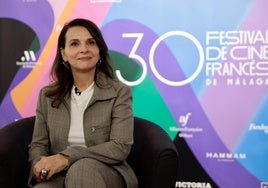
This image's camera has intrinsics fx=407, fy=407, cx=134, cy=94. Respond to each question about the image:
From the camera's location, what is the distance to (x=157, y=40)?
3.10 m

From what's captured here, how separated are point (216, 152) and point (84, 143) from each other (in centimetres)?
123

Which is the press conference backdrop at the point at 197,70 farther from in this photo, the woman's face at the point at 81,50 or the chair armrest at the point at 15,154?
the chair armrest at the point at 15,154

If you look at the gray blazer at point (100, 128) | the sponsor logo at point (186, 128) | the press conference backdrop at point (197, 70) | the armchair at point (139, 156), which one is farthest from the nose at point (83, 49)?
the sponsor logo at point (186, 128)

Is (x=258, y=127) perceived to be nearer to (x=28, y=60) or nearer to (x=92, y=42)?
(x=92, y=42)

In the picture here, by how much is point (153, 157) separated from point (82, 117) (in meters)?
0.44

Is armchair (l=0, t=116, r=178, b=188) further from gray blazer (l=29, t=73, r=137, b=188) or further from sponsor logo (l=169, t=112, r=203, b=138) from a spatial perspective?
sponsor logo (l=169, t=112, r=203, b=138)

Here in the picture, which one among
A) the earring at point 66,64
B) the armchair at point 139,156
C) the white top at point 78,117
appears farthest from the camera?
the earring at point 66,64

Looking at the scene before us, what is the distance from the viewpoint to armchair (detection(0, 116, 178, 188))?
2064 mm

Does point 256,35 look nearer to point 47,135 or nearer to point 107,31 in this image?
point 107,31

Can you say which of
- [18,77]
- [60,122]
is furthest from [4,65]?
[60,122]

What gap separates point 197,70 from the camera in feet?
9.98

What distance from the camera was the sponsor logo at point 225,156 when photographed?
301cm

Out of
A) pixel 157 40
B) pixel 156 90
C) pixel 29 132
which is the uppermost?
pixel 157 40

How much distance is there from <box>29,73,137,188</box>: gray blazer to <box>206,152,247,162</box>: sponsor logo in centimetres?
107
